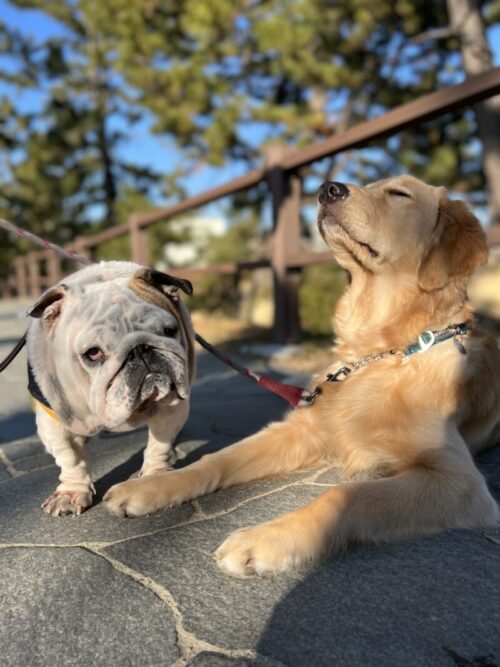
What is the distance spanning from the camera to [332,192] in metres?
2.48

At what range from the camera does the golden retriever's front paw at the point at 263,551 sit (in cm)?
150

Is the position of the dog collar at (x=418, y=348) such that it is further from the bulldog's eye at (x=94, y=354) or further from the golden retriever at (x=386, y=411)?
the bulldog's eye at (x=94, y=354)

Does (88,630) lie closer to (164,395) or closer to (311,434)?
(164,395)

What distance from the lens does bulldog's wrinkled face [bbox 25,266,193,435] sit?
1814mm

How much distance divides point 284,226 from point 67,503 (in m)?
4.18

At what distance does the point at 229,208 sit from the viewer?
11.9 metres

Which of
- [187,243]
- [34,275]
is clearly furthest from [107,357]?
[34,275]

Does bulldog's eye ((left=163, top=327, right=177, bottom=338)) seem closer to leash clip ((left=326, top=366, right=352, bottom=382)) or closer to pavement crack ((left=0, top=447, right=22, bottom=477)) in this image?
leash clip ((left=326, top=366, right=352, bottom=382))

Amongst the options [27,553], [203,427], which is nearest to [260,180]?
[203,427]

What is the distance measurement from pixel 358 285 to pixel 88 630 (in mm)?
1907

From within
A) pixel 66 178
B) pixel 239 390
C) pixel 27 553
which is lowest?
pixel 239 390

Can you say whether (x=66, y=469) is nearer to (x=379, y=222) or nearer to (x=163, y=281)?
(x=163, y=281)

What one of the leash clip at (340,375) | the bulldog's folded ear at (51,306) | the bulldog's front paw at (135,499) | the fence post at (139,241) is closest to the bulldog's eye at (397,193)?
the leash clip at (340,375)

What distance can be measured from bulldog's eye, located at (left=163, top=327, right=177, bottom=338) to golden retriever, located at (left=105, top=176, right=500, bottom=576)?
1.72 ft
